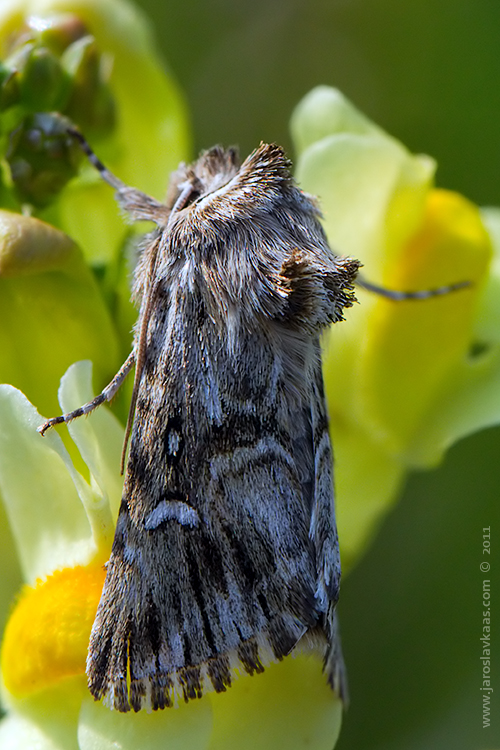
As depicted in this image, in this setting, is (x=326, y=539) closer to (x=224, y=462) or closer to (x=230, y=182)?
(x=224, y=462)

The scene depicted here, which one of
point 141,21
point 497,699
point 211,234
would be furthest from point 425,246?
point 497,699

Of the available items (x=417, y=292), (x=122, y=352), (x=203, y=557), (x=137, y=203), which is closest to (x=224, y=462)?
(x=203, y=557)

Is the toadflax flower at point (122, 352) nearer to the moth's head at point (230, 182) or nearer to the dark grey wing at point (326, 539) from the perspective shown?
the dark grey wing at point (326, 539)

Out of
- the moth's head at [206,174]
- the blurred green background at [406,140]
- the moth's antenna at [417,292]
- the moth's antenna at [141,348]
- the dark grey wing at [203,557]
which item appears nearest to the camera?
the dark grey wing at [203,557]

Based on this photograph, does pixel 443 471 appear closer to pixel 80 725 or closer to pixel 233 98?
pixel 80 725

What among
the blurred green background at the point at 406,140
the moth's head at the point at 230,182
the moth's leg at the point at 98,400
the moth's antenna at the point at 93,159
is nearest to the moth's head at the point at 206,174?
the moth's head at the point at 230,182

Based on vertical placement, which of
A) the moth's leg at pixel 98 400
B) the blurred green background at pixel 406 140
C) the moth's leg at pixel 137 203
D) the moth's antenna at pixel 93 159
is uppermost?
the moth's antenna at pixel 93 159

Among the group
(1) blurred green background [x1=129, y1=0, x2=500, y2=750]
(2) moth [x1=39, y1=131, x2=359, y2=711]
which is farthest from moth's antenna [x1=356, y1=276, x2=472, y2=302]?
(1) blurred green background [x1=129, y1=0, x2=500, y2=750]

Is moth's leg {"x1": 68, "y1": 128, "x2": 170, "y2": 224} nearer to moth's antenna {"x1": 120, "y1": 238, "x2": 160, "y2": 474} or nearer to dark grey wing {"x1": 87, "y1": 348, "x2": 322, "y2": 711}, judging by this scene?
moth's antenna {"x1": 120, "y1": 238, "x2": 160, "y2": 474}
